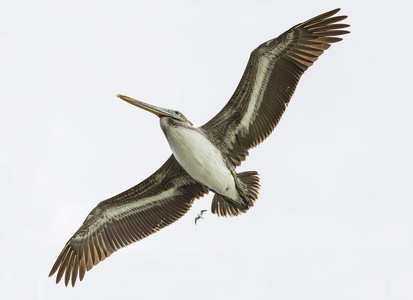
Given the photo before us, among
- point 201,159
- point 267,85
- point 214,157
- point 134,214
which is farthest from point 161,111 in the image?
point 134,214

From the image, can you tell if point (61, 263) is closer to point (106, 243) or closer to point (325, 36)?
point (106, 243)

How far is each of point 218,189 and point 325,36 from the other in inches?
129

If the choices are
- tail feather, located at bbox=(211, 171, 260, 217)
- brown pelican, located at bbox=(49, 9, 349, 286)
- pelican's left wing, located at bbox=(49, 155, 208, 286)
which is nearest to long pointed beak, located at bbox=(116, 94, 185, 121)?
brown pelican, located at bbox=(49, 9, 349, 286)

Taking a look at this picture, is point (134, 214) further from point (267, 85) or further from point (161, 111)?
point (267, 85)

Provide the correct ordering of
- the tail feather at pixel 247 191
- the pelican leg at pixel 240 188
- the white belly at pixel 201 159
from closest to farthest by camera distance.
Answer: the white belly at pixel 201 159
the pelican leg at pixel 240 188
the tail feather at pixel 247 191

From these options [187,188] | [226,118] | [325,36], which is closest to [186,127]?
[226,118]

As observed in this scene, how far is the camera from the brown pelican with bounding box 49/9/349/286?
11875mm

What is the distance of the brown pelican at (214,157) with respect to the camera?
39.0ft

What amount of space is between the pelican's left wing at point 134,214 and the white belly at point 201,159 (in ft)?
3.08

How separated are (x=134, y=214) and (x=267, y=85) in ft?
12.0

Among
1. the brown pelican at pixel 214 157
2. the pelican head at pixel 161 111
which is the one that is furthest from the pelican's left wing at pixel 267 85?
the pelican head at pixel 161 111

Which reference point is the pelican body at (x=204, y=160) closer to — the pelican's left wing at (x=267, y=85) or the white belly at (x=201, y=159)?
the white belly at (x=201, y=159)

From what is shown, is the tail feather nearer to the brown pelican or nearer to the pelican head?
the brown pelican

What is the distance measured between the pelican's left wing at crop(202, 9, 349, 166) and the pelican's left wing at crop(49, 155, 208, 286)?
1195 mm
